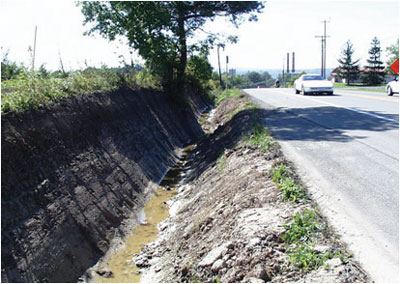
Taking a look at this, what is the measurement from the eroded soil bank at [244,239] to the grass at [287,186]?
0.09m

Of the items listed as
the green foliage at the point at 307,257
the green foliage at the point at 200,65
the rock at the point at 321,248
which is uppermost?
the green foliage at the point at 200,65

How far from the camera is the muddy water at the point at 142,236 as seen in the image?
21.3 feet

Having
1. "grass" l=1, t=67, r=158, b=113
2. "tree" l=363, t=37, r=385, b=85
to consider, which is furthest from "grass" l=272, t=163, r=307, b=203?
"tree" l=363, t=37, r=385, b=85

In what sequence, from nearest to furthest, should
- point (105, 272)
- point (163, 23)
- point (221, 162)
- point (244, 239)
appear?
point (244, 239), point (105, 272), point (221, 162), point (163, 23)

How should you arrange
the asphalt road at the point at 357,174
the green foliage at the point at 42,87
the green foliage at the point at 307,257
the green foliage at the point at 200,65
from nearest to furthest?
1. the green foliage at the point at 307,257
2. the asphalt road at the point at 357,174
3. the green foliage at the point at 42,87
4. the green foliage at the point at 200,65

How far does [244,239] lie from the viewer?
4.93 m

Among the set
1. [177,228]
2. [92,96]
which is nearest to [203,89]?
[92,96]

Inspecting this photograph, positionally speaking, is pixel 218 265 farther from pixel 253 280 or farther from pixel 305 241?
pixel 305 241

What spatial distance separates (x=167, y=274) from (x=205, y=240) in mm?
744

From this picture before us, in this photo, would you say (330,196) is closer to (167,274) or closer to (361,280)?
(361,280)

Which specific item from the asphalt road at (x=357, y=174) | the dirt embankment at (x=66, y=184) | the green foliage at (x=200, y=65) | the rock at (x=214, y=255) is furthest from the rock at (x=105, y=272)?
the green foliage at (x=200, y=65)

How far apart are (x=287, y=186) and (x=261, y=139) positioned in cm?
379

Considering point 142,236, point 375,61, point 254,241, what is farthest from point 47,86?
point 375,61

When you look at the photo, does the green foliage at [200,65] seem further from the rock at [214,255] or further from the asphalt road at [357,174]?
the rock at [214,255]
